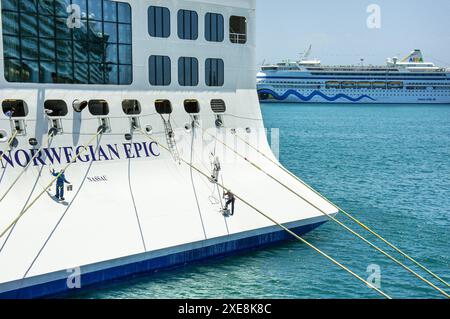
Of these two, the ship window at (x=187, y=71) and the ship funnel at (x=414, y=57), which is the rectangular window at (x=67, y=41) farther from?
the ship funnel at (x=414, y=57)

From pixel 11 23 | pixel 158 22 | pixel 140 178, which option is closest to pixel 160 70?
pixel 158 22

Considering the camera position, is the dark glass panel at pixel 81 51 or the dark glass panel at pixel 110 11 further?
the dark glass panel at pixel 110 11

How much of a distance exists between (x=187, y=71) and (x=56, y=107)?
642cm

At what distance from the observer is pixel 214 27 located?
2570 centimetres

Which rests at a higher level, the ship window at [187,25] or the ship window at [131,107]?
the ship window at [187,25]

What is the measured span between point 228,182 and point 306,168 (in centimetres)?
2265

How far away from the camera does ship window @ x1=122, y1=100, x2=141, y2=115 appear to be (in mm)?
22852

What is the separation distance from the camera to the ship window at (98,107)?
71.9ft

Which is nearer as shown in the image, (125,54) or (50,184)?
(50,184)

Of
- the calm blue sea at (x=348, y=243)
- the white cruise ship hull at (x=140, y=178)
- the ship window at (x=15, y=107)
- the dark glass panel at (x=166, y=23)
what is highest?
the dark glass panel at (x=166, y=23)

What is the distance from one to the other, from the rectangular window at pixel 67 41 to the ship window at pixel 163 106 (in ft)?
4.91

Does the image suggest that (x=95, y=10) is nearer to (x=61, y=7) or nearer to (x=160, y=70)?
(x=61, y=7)

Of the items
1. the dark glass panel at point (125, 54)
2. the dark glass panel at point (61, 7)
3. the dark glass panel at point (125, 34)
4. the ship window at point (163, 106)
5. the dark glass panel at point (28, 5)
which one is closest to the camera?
the dark glass panel at point (28, 5)

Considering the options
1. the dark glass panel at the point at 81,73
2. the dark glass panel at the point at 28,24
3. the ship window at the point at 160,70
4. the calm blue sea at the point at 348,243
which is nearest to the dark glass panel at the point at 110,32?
the dark glass panel at the point at 81,73
